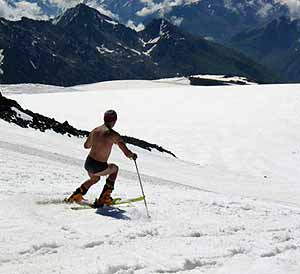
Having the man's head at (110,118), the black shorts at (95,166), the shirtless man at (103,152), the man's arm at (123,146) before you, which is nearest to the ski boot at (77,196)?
the shirtless man at (103,152)

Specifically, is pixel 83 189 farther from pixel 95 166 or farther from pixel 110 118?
pixel 110 118

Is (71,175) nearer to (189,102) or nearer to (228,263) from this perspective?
(228,263)

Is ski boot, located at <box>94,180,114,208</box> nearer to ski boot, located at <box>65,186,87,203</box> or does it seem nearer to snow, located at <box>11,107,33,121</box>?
ski boot, located at <box>65,186,87,203</box>

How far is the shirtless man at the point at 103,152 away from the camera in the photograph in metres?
10.5

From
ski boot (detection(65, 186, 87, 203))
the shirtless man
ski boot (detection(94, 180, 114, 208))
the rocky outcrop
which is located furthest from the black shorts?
the rocky outcrop

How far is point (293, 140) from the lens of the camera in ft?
144

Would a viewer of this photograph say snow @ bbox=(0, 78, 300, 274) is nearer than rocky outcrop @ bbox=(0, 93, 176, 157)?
Yes

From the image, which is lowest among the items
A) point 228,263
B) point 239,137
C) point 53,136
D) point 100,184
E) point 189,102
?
point 228,263

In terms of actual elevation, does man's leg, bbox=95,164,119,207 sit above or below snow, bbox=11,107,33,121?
below

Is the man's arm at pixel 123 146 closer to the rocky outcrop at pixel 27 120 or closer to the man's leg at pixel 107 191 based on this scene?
the man's leg at pixel 107 191

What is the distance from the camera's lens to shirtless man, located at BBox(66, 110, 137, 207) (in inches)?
414

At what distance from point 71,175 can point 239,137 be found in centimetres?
3109

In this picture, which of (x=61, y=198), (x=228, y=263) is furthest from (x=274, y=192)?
(x=228, y=263)

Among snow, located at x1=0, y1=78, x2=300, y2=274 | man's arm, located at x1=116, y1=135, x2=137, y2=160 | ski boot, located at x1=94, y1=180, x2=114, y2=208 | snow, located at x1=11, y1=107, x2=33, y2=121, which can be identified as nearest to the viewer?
snow, located at x1=0, y1=78, x2=300, y2=274
